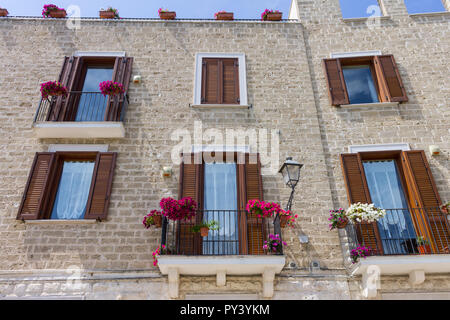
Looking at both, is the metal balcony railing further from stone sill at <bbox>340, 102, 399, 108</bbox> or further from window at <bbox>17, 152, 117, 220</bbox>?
stone sill at <bbox>340, 102, 399, 108</bbox>

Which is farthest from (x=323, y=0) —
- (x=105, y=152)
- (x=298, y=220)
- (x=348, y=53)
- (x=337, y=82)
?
(x=105, y=152)

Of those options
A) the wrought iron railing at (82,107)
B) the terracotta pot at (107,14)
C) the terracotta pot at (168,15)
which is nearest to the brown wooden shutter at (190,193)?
the wrought iron railing at (82,107)

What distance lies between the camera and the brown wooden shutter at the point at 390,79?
8891mm

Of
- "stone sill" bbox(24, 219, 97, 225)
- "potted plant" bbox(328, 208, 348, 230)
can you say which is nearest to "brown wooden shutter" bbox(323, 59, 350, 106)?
"potted plant" bbox(328, 208, 348, 230)

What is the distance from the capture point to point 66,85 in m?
9.00

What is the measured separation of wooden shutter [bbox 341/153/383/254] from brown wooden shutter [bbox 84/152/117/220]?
503 centimetres

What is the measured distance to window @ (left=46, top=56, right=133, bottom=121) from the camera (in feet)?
27.7

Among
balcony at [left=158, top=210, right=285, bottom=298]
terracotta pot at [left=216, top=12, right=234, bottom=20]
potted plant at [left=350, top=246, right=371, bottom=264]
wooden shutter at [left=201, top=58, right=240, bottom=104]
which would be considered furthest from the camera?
terracotta pot at [left=216, top=12, right=234, bottom=20]

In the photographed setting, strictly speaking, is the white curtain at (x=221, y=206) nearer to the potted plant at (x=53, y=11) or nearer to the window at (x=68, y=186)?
the window at (x=68, y=186)

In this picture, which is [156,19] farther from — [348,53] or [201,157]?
[348,53]

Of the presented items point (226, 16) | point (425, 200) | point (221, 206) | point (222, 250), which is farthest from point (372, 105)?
point (222, 250)

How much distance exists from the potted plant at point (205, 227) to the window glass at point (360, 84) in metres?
4.87

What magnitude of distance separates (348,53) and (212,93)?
390 centimetres

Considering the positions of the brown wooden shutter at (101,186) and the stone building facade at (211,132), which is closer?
the stone building facade at (211,132)
